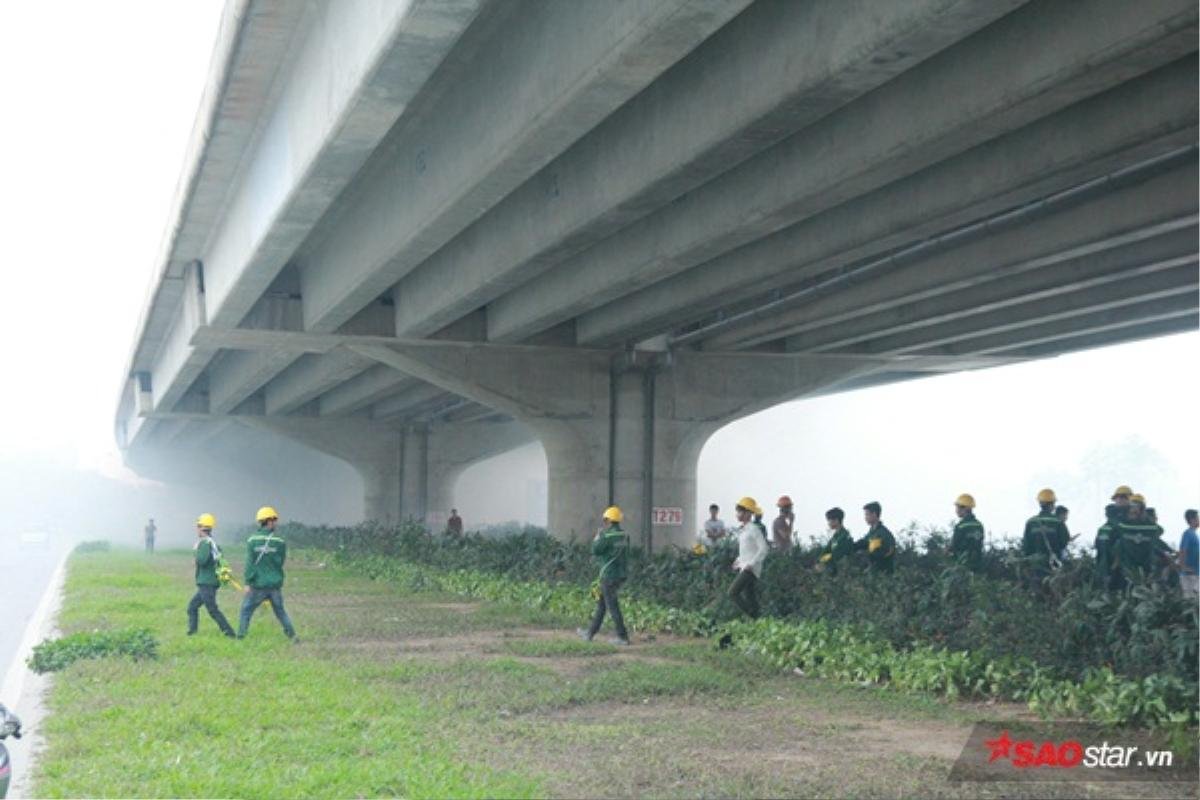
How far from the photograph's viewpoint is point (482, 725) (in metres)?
11.4

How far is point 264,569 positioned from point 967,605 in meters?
8.11

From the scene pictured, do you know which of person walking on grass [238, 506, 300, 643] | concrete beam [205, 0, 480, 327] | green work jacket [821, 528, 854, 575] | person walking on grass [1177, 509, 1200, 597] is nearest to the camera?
concrete beam [205, 0, 480, 327]

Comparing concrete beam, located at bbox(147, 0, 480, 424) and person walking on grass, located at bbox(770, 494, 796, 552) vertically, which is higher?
concrete beam, located at bbox(147, 0, 480, 424)

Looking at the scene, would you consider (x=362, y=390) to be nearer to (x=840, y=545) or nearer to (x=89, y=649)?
(x=840, y=545)

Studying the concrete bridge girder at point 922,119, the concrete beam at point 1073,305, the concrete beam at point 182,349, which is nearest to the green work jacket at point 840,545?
the concrete bridge girder at point 922,119

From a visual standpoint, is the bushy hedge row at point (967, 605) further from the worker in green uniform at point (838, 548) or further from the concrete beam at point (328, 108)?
the concrete beam at point (328, 108)

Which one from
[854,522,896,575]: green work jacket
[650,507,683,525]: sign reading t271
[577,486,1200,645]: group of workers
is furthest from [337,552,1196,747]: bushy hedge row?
[650,507,683,525]: sign reading t271

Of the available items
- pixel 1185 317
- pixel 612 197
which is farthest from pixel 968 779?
pixel 1185 317

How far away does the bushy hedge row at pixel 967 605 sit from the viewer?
38.3 ft

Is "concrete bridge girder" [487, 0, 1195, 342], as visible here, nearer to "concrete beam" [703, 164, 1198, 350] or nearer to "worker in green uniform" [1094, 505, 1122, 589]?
"concrete beam" [703, 164, 1198, 350]

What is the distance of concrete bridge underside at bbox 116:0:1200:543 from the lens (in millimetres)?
11039

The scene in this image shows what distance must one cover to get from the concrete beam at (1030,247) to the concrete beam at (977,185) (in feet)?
3.68

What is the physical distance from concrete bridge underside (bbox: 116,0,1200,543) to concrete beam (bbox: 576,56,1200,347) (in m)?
0.04

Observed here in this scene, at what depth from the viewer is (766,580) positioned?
717 inches
